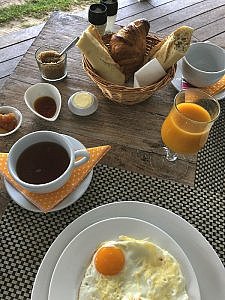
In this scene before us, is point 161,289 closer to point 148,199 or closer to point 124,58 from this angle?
point 148,199

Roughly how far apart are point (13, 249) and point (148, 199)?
0.34 meters

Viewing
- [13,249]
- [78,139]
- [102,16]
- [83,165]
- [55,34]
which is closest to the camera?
[13,249]

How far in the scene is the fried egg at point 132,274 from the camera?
755 mm

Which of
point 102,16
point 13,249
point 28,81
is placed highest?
point 102,16

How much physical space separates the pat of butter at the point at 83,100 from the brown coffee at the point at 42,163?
0.23 m

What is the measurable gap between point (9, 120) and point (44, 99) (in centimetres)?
13

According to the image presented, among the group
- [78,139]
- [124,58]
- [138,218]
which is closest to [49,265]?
[138,218]

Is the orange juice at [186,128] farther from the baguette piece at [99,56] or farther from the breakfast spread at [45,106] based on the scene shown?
the breakfast spread at [45,106]

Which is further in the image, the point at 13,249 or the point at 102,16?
the point at 102,16

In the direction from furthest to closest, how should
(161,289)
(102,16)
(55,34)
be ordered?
(55,34), (102,16), (161,289)

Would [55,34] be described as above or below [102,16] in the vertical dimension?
below

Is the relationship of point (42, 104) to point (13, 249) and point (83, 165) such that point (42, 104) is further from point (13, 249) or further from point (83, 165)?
point (13, 249)

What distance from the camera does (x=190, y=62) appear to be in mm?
1255

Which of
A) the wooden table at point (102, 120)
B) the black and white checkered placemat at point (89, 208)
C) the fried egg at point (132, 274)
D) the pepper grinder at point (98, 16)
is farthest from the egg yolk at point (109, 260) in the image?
the pepper grinder at point (98, 16)
